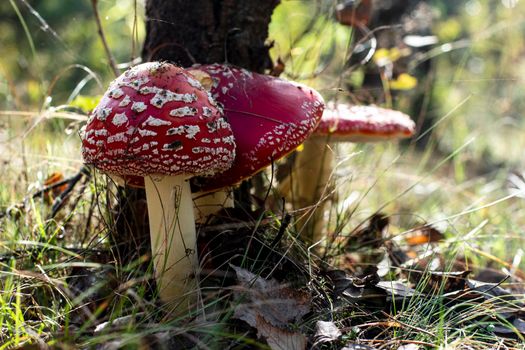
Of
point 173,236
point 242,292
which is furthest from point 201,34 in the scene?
point 242,292

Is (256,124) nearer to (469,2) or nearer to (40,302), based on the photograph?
(40,302)

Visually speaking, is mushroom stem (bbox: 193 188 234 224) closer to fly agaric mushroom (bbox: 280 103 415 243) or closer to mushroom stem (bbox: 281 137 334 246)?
fly agaric mushroom (bbox: 280 103 415 243)

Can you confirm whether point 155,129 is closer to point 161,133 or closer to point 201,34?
point 161,133

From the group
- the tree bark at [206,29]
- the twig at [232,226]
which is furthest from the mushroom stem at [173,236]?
the tree bark at [206,29]

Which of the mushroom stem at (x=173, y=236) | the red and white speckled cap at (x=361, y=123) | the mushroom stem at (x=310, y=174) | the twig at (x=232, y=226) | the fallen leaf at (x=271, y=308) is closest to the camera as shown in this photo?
the fallen leaf at (x=271, y=308)

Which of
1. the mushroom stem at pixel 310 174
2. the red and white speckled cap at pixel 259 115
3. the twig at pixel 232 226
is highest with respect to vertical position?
the red and white speckled cap at pixel 259 115

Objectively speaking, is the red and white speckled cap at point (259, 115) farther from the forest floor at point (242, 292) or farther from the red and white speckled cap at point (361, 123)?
the red and white speckled cap at point (361, 123)
